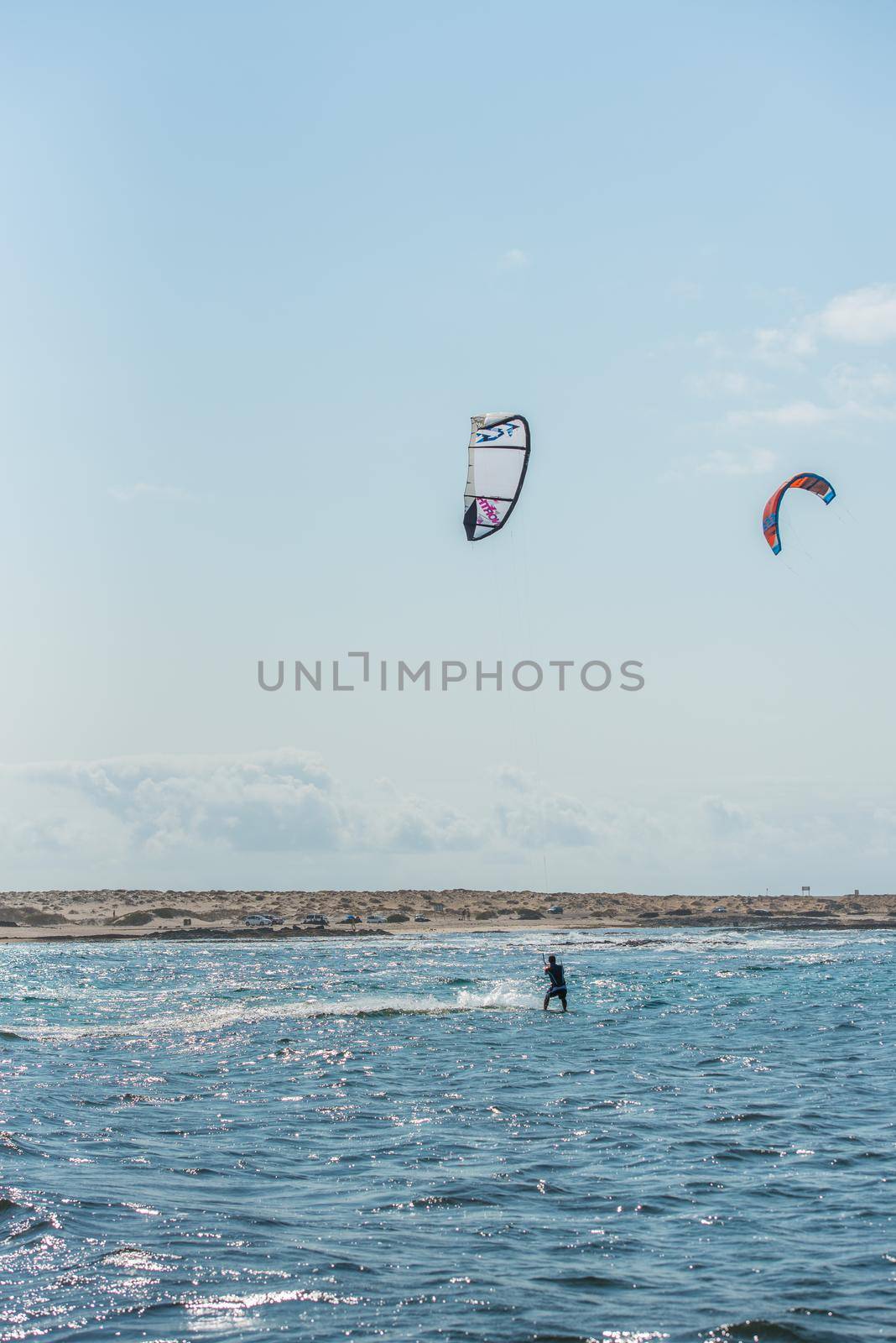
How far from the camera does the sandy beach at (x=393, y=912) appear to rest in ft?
235

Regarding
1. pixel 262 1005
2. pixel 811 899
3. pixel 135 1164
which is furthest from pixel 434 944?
pixel 811 899

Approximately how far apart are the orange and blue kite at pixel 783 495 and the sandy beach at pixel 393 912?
1587 inches

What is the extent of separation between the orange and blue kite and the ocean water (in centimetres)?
1253

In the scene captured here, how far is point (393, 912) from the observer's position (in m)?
84.8

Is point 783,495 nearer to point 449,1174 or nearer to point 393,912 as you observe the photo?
point 449,1174

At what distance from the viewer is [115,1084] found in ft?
65.4

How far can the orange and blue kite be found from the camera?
32625 mm

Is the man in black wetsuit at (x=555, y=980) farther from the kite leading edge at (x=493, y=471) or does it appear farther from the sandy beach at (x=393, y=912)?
the sandy beach at (x=393, y=912)

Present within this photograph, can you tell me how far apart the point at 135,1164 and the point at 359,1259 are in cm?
460

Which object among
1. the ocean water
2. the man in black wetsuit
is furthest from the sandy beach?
the ocean water

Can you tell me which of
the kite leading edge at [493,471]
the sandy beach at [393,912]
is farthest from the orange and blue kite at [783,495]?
the sandy beach at [393,912]

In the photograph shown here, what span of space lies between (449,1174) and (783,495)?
2482 cm

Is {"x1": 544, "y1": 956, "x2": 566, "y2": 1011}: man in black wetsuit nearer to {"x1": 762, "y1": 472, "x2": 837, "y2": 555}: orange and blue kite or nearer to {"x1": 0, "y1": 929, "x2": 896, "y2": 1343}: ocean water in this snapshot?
{"x1": 0, "y1": 929, "x2": 896, "y2": 1343}: ocean water

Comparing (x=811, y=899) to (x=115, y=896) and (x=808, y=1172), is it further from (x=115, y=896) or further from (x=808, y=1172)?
(x=808, y=1172)
